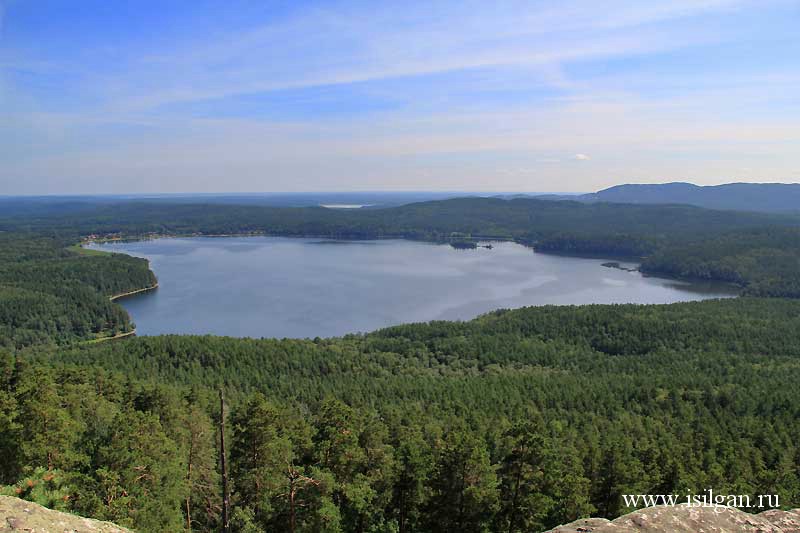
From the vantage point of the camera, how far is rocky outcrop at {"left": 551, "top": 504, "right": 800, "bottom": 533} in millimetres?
6309

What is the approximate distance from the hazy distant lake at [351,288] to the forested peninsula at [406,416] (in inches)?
441

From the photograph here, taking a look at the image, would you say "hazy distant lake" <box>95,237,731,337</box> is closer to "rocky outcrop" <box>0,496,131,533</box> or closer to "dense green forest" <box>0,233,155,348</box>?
"dense green forest" <box>0,233,155,348</box>

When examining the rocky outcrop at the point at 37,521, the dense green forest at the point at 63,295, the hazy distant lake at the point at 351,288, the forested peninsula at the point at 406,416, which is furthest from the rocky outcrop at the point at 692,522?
the dense green forest at the point at 63,295

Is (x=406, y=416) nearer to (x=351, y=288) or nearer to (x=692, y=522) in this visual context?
(x=692, y=522)

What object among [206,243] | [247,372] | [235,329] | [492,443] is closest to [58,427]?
[492,443]

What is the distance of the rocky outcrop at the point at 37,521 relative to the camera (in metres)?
5.90

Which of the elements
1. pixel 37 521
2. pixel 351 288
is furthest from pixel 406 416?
pixel 351 288

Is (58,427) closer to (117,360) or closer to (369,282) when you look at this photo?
(117,360)

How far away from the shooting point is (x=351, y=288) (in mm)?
91562

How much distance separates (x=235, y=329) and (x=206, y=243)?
122m

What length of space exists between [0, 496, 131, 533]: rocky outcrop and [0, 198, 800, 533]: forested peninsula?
2.42 m

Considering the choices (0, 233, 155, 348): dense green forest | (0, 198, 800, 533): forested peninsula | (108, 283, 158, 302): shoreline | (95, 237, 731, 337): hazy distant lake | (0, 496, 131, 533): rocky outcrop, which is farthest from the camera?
(108, 283, 158, 302): shoreline

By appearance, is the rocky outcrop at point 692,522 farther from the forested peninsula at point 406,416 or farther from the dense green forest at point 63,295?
the dense green forest at point 63,295

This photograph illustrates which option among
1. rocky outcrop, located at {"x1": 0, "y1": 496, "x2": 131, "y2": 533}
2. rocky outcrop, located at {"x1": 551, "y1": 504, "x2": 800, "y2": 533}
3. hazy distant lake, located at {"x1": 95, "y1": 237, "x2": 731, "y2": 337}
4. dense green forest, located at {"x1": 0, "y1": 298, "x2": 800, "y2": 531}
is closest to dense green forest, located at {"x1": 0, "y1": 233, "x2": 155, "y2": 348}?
hazy distant lake, located at {"x1": 95, "y1": 237, "x2": 731, "y2": 337}
